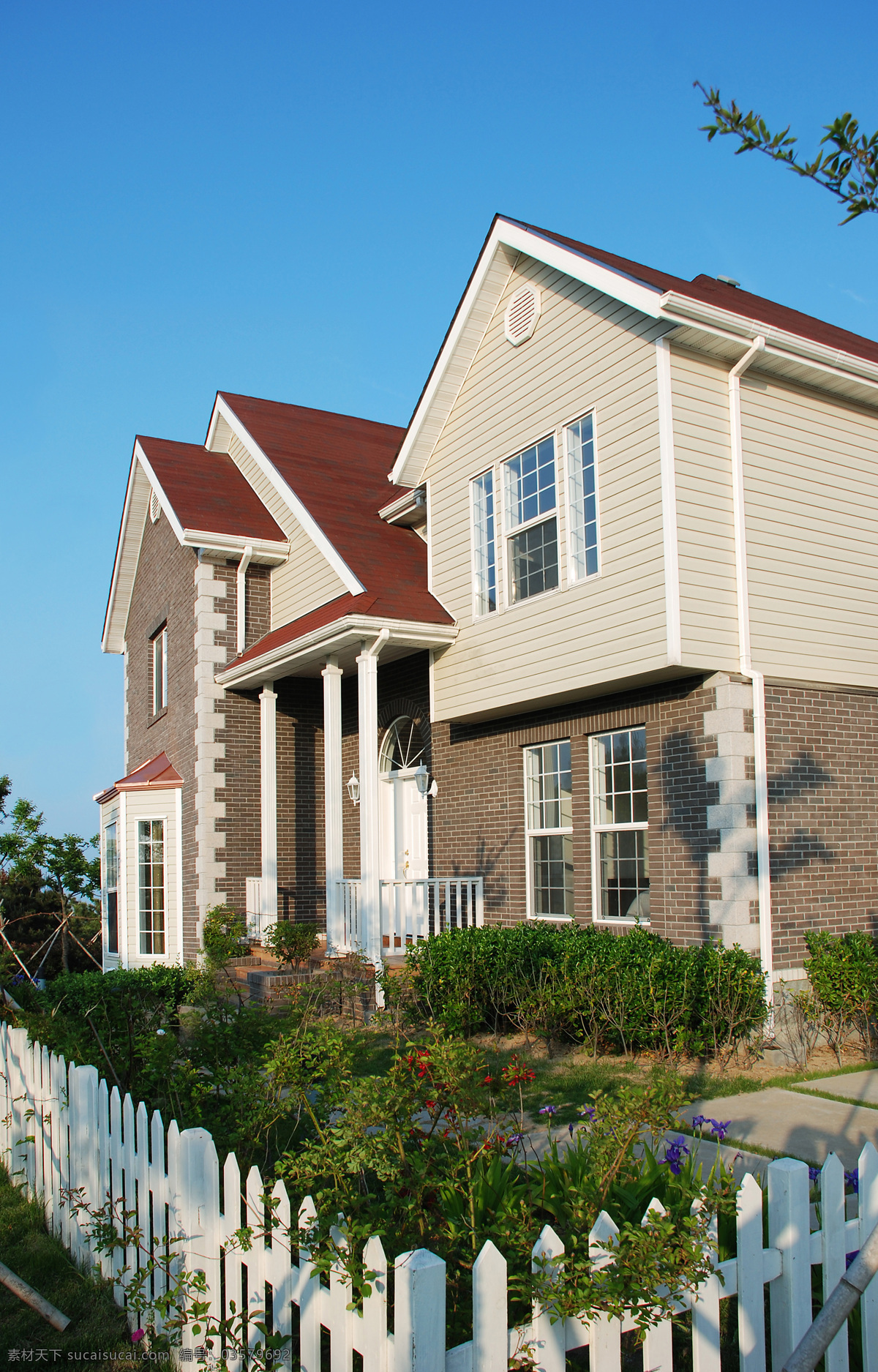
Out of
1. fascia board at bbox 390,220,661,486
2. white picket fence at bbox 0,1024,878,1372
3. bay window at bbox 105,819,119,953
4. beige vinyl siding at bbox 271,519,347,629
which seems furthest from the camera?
bay window at bbox 105,819,119,953

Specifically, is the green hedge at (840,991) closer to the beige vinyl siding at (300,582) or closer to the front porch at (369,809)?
the front porch at (369,809)

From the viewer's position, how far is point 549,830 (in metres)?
11.4

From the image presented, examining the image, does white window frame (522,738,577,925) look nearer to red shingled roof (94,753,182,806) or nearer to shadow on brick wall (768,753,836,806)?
shadow on brick wall (768,753,836,806)

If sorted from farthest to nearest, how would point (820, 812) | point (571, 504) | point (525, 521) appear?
point (525, 521) < point (571, 504) < point (820, 812)

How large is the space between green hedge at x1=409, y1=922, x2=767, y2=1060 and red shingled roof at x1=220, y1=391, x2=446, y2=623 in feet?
13.8

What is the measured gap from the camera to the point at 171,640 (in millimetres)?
17406

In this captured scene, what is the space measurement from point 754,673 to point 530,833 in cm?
346

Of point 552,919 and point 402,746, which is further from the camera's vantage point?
point 402,746

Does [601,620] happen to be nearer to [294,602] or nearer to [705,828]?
[705,828]

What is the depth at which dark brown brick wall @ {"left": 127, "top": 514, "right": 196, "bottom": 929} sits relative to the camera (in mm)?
15766

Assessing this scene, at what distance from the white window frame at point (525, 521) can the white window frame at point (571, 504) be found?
0.09 metres

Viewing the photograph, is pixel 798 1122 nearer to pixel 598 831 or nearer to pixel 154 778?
pixel 598 831

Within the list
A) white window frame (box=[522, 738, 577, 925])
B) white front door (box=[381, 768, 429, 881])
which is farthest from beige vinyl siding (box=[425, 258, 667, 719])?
white front door (box=[381, 768, 429, 881])

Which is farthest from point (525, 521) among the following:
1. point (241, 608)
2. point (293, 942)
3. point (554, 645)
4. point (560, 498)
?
point (241, 608)
